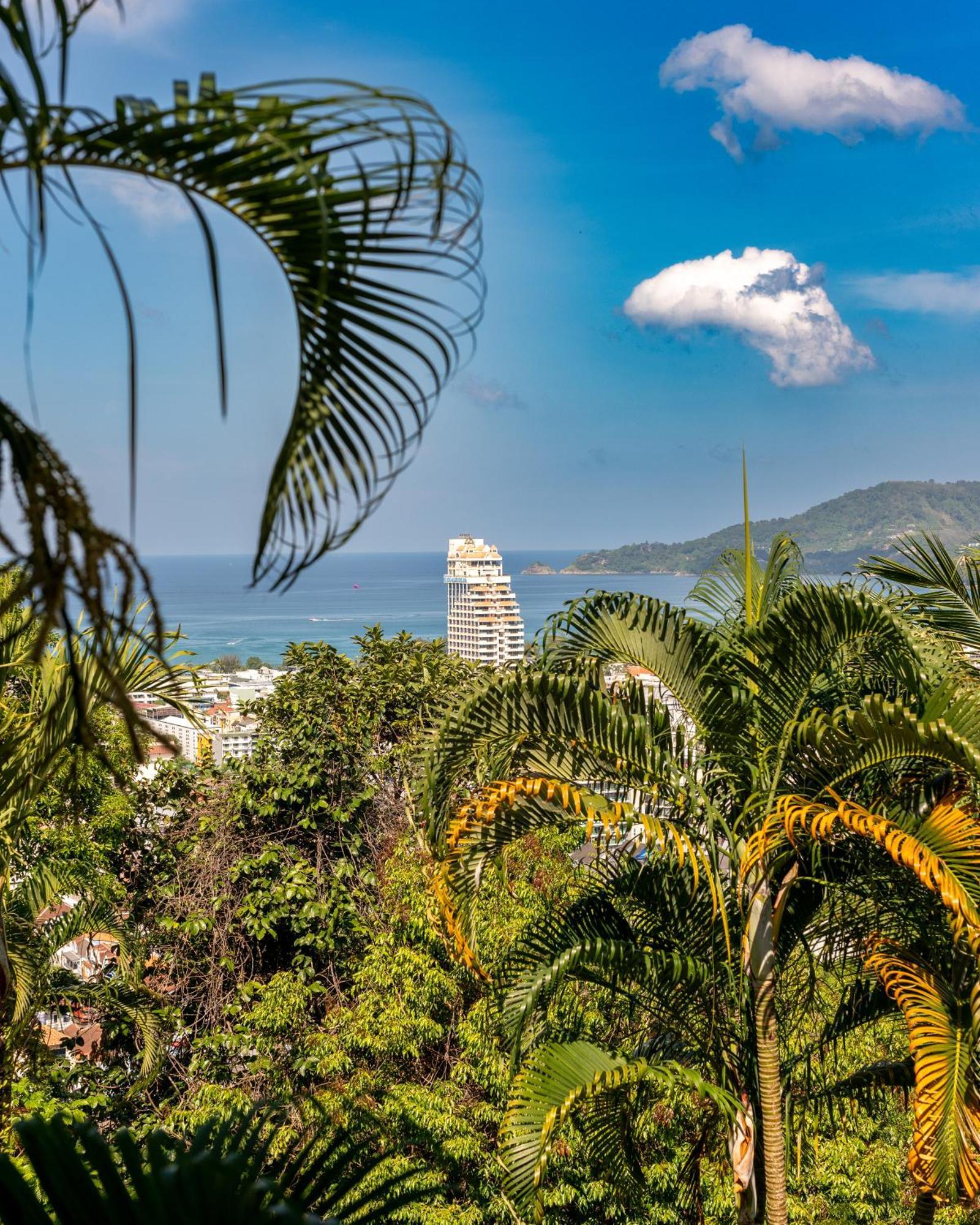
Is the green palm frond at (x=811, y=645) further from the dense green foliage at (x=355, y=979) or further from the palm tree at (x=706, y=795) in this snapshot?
the dense green foliage at (x=355, y=979)

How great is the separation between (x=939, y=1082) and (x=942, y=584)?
195 centimetres

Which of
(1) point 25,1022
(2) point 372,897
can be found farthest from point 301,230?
(2) point 372,897

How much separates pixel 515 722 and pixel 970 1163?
1986 mm

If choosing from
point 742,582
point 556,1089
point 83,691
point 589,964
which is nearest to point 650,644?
point 742,582

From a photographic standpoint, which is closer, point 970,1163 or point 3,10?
point 3,10

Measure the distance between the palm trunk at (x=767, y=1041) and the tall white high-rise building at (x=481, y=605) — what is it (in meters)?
24.9

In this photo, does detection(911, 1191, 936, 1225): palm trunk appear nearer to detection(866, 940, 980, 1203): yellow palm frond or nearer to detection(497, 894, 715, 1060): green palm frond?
detection(866, 940, 980, 1203): yellow palm frond

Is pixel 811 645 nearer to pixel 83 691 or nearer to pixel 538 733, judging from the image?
pixel 538 733

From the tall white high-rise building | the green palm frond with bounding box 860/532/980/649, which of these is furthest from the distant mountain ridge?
the green palm frond with bounding box 860/532/980/649

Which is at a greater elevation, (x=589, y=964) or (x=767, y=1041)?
(x=589, y=964)

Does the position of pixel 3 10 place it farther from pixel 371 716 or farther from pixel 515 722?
pixel 371 716

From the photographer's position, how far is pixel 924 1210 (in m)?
4.08

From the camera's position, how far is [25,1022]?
4.12 m

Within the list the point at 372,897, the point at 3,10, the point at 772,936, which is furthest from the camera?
the point at 372,897
